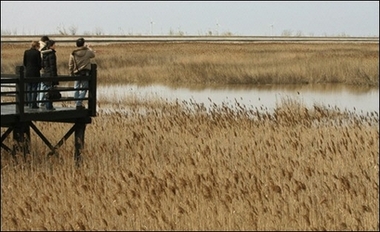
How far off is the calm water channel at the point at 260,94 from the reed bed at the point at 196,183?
33.1ft

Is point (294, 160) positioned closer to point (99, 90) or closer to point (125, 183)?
point (125, 183)

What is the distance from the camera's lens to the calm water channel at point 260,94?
98.0 ft

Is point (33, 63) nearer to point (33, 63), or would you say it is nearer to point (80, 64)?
point (33, 63)

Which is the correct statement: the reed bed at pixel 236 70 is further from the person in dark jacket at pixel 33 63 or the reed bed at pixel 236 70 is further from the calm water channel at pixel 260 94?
the person in dark jacket at pixel 33 63

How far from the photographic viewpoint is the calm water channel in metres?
29.9

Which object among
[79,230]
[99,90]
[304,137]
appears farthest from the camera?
[99,90]

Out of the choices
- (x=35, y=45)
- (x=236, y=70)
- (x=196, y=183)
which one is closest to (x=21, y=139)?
(x=35, y=45)

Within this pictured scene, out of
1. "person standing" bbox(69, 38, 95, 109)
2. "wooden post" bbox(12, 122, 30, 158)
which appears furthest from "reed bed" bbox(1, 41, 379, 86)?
"wooden post" bbox(12, 122, 30, 158)

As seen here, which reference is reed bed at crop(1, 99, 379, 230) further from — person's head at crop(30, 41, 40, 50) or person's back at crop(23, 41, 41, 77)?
person's head at crop(30, 41, 40, 50)

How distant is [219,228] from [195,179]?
2.48m

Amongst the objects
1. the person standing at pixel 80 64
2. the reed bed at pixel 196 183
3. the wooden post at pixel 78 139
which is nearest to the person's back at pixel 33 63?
the person standing at pixel 80 64

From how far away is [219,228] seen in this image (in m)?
10.7

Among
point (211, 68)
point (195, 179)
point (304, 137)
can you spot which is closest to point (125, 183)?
point (195, 179)

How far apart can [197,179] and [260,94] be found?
20703 millimetres
